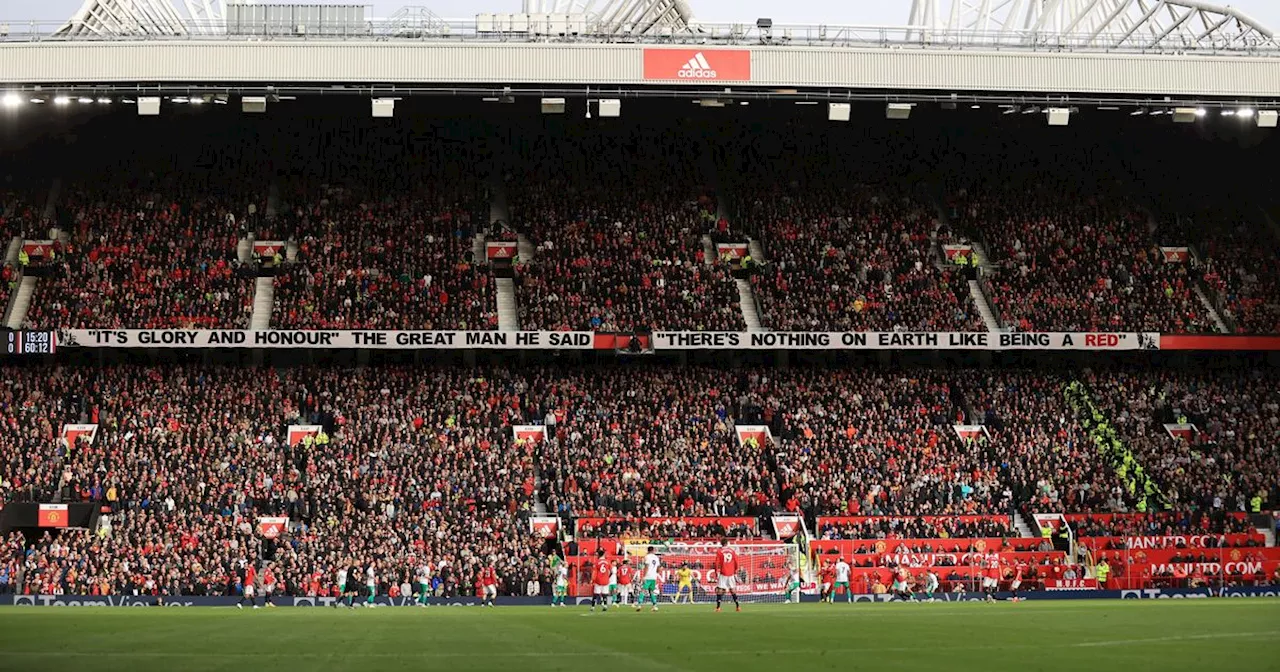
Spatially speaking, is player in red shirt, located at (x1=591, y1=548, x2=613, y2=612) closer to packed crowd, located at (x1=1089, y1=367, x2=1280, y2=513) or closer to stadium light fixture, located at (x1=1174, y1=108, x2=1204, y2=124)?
packed crowd, located at (x1=1089, y1=367, x2=1280, y2=513)

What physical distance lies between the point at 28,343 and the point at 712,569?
79.8 ft

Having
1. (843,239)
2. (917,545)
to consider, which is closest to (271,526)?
(917,545)

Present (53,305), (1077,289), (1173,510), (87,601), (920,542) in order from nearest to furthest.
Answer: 1. (87,601)
2. (920,542)
3. (1173,510)
4. (53,305)
5. (1077,289)

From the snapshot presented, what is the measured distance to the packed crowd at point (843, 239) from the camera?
188ft

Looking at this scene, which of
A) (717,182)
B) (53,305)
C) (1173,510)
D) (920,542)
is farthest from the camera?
(717,182)

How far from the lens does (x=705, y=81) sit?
170 feet

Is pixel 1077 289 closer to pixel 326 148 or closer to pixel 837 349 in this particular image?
pixel 837 349

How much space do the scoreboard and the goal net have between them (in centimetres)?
2140

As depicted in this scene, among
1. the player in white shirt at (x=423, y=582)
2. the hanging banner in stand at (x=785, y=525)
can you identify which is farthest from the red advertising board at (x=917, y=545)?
the player in white shirt at (x=423, y=582)

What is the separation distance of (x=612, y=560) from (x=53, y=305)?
23.0m

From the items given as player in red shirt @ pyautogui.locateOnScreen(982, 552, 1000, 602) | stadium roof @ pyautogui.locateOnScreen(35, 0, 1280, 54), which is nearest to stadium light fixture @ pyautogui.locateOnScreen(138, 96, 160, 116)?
stadium roof @ pyautogui.locateOnScreen(35, 0, 1280, 54)

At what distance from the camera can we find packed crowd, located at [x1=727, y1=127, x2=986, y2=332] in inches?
2260

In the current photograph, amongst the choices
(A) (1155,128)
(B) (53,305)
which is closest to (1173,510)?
(A) (1155,128)

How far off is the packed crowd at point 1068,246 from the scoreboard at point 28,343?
33355mm
